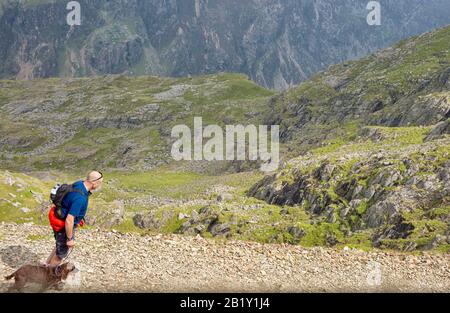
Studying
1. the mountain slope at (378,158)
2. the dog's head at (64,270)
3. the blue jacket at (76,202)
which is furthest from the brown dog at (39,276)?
the mountain slope at (378,158)

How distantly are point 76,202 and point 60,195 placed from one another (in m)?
0.61

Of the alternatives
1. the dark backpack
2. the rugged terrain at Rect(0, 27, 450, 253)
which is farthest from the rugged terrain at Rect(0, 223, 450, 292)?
the rugged terrain at Rect(0, 27, 450, 253)

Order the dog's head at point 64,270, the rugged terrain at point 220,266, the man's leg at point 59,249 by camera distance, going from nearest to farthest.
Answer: the man's leg at point 59,249, the dog's head at point 64,270, the rugged terrain at point 220,266

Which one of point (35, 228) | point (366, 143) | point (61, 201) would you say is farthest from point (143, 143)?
point (61, 201)

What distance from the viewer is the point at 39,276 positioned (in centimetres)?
1562

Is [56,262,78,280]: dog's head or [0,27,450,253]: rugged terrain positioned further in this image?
[0,27,450,253]: rugged terrain

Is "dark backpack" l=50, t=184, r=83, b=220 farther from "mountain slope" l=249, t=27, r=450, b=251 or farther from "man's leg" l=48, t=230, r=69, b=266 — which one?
"mountain slope" l=249, t=27, r=450, b=251

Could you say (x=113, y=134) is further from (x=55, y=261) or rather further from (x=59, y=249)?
(x=59, y=249)

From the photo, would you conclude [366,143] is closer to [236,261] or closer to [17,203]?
[17,203]

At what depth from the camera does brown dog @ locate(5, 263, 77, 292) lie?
15.4 meters

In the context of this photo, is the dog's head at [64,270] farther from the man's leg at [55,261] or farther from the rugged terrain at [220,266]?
the rugged terrain at [220,266]

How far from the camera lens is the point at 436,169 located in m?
42.0

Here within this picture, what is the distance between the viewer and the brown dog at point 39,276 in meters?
15.4

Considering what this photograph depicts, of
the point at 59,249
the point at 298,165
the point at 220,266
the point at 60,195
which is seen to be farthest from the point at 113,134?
the point at 60,195
